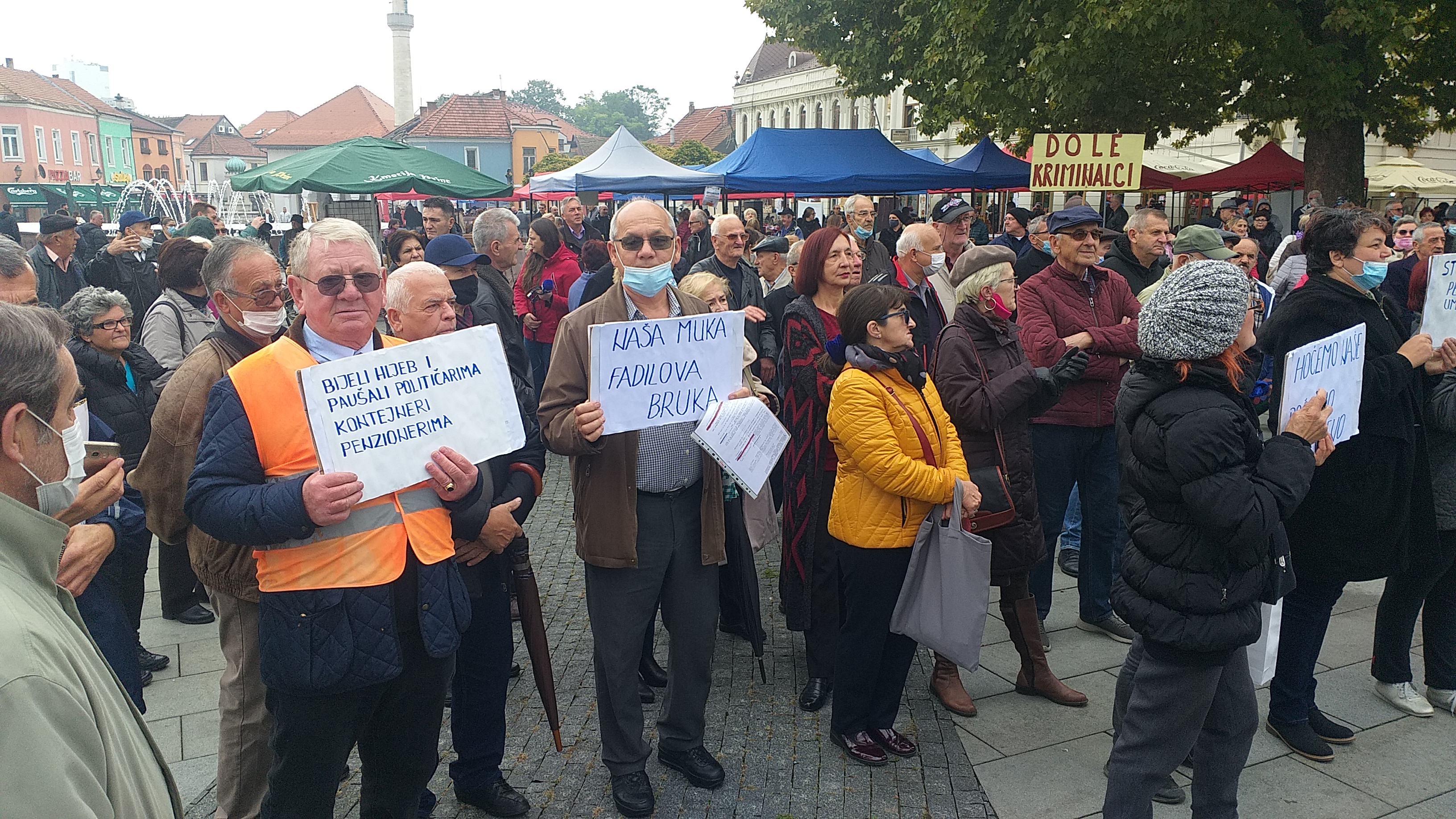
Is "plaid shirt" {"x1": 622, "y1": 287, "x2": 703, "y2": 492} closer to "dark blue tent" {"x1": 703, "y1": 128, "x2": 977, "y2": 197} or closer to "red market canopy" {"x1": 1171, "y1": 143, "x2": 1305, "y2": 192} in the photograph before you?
"dark blue tent" {"x1": 703, "y1": 128, "x2": 977, "y2": 197}

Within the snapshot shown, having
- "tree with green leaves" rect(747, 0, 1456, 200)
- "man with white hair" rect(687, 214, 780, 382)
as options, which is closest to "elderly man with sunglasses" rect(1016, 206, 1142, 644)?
"man with white hair" rect(687, 214, 780, 382)

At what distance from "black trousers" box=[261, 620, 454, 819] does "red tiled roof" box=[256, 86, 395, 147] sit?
86.7m

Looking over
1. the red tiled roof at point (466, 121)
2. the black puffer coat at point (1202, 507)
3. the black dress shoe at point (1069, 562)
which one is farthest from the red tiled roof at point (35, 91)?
the black puffer coat at point (1202, 507)

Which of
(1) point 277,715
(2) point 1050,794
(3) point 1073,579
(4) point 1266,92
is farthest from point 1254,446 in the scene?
(4) point 1266,92

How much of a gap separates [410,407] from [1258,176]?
63.3 ft

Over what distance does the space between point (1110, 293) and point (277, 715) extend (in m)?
4.39

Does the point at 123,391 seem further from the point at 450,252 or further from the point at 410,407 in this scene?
the point at 410,407

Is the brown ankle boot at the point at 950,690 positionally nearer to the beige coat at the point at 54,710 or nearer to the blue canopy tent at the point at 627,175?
the beige coat at the point at 54,710

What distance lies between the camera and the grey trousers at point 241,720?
119 inches

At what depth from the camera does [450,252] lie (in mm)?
5141

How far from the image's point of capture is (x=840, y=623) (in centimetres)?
453

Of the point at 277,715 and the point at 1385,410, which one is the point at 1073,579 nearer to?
the point at 1385,410

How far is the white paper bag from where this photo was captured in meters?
3.31

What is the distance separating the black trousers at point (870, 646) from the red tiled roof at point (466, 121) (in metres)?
73.8
